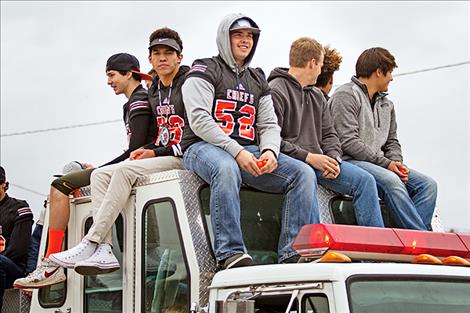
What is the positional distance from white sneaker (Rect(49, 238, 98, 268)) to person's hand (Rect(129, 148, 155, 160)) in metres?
0.74

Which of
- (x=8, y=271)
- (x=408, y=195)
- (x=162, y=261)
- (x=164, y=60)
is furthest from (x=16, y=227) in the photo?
(x=408, y=195)

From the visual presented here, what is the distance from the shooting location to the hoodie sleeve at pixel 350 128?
264 inches

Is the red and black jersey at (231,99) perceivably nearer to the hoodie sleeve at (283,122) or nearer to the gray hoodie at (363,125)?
the hoodie sleeve at (283,122)

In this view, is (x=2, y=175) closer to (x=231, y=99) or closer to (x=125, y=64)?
(x=125, y=64)

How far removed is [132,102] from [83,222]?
37.7 inches

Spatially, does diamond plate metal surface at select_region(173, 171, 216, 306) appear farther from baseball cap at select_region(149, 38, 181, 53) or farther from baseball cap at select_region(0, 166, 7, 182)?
baseball cap at select_region(0, 166, 7, 182)

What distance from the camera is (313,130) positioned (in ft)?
21.3

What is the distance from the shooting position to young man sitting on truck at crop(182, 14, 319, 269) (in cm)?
551

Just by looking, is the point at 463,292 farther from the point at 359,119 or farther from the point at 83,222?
the point at 83,222

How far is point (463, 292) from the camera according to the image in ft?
15.9

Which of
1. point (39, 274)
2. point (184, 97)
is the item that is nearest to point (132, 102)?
point (184, 97)

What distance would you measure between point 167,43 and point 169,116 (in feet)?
1.87

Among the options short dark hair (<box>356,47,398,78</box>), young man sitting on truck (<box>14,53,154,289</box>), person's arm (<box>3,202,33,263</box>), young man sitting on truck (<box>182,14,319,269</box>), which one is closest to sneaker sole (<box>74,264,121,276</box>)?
young man sitting on truck (<box>14,53,154,289</box>)

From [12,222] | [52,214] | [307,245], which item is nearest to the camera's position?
[307,245]
